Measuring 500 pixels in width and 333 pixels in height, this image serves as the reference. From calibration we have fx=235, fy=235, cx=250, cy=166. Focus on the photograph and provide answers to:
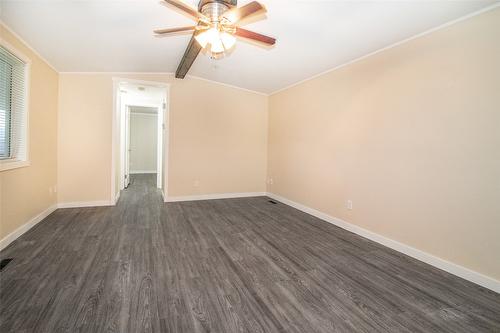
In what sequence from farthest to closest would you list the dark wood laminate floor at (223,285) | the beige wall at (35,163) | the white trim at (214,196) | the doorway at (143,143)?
the doorway at (143,143) → the white trim at (214,196) → the beige wall at (35,163) → the dark wood laminate floor at (223,285)

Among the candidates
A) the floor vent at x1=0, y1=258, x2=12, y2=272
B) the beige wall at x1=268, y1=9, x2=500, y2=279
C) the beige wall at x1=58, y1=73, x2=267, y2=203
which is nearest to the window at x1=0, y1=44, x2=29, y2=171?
the floor vent at x1=0, y1=258, x2=12, y2=272

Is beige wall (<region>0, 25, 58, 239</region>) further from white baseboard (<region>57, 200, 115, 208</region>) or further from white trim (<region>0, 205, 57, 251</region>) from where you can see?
white baseboard (<region>57, 200, 115, 208</region>)

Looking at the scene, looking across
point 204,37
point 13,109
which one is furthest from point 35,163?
point 204,37

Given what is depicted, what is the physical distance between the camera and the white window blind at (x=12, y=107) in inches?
104

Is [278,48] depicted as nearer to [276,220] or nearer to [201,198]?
[276,220]

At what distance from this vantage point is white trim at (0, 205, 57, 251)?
2.55 metres

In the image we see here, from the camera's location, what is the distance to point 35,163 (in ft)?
10.7

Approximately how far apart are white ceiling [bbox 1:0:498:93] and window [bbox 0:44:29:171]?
338 millimetres

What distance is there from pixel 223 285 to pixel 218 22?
225 cm

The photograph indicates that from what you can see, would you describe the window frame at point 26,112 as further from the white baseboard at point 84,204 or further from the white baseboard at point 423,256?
the white baseboard at point 423,256

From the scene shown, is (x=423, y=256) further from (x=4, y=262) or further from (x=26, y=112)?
(x=26, y=112)

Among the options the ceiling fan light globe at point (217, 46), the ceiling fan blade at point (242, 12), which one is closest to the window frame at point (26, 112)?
the ceiling fan light globe at point (217, 46)

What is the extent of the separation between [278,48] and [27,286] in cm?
362

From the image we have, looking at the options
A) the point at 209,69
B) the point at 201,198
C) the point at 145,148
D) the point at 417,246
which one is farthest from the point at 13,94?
the point at 145,148
